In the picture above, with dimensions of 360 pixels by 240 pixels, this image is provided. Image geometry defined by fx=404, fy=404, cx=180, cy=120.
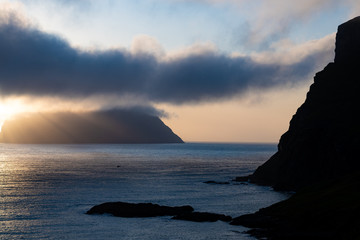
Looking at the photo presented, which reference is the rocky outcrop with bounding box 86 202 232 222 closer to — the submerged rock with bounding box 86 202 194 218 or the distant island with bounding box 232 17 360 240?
the submerged rock with bounding box 86 202 194 218

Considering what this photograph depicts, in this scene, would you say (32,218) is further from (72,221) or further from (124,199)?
(124,199)

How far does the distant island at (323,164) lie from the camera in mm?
64062

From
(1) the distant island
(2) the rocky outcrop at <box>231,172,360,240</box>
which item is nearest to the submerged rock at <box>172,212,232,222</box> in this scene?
(2) the rocky outcrop at <box>231,172,360,240</box>

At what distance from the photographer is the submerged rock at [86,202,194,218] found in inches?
3160

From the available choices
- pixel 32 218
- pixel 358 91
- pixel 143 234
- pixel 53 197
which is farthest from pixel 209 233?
pixel 358 91

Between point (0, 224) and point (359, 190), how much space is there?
6460 cm

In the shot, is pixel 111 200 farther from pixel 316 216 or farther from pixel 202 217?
pixel 316 216

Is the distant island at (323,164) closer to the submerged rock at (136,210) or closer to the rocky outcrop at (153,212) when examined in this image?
the rocky outcrop at (153,212)

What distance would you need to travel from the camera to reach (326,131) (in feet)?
407

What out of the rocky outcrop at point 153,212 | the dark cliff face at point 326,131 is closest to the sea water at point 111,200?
the rocky outcrop at point 153,212

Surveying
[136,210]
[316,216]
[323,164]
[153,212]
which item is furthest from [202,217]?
[323,164]

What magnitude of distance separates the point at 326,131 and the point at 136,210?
6978 cm

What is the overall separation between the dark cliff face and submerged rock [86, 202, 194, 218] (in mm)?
49072

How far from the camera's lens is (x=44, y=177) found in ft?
492
